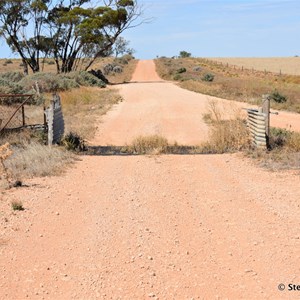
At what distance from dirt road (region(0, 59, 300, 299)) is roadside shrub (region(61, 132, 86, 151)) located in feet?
6.01

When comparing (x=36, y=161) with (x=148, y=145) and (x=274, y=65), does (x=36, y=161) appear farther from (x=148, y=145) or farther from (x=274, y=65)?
(x=274, y=65)

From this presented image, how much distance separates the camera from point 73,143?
38.1 ft

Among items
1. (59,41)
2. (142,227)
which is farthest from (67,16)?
(142,227)

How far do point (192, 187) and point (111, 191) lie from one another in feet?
4.53

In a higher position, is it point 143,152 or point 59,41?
point 59,41

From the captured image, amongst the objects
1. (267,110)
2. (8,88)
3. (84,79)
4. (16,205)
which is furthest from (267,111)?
(84,79)

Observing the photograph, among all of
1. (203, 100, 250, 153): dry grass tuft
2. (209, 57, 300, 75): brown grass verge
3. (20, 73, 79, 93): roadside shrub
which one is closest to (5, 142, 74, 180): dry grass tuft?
(203, 100, 250, 153): dry grass tuft

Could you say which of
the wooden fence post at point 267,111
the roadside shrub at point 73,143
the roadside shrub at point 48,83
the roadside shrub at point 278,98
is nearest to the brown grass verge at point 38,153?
the roadside shrub at point 73,143

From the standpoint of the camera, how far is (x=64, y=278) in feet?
15.5

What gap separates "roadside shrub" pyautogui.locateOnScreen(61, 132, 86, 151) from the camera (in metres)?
11.4

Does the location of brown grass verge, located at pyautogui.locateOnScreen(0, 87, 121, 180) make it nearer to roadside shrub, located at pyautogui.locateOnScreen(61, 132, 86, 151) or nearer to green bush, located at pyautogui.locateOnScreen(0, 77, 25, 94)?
roadside shrub, located at pyautogui.locateOnScreen(61, 132, 86, 151)

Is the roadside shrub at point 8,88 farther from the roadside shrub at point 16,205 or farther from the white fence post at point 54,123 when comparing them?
the roadside shrub at point 16,205

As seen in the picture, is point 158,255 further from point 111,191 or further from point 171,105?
point 171,105

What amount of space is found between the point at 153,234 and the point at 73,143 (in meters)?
6.16
